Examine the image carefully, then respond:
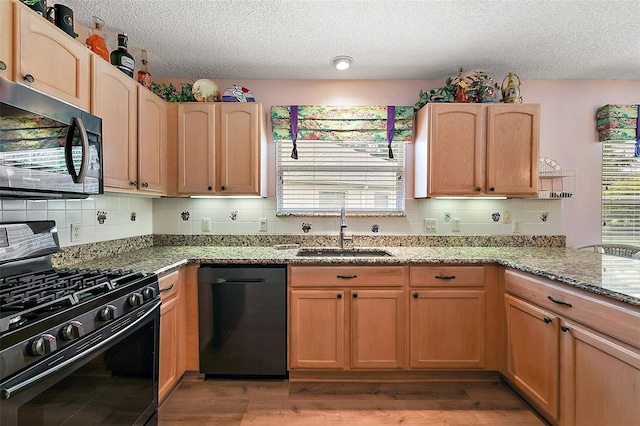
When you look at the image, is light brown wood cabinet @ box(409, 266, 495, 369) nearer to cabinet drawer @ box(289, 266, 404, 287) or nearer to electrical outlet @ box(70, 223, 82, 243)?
cabinet drawer @ box(289, 266, 404, 287)

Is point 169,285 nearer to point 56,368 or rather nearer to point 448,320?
point 56,368

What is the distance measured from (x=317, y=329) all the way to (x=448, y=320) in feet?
2.97

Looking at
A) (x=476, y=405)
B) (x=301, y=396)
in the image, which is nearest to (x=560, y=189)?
(x=476, y=405)

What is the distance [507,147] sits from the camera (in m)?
2.33

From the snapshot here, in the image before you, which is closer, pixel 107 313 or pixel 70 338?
pixel 70 338

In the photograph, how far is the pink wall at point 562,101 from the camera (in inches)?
105

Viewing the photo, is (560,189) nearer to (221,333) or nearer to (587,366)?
(587,366)

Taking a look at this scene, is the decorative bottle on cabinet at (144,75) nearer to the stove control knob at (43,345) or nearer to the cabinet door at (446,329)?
the stove control knob at (43,345)

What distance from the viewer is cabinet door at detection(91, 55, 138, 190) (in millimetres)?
1661

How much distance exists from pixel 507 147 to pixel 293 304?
6.64 ft

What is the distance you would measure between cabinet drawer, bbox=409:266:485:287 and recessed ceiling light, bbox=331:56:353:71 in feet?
5.38

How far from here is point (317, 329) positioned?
2057 millimetres

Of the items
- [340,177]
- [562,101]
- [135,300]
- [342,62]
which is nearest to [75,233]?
[135,300]

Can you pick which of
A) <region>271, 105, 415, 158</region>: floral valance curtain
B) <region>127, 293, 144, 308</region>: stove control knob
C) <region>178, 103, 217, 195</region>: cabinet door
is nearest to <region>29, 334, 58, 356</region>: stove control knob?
<region>127, 293, 144, 308</region>: stove control knob
